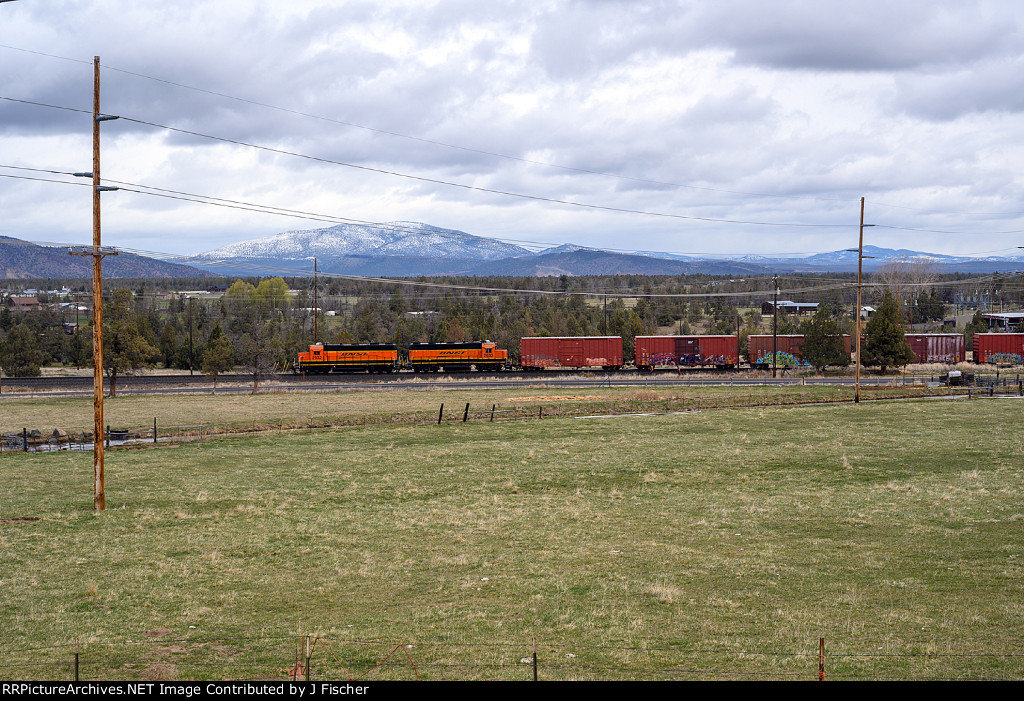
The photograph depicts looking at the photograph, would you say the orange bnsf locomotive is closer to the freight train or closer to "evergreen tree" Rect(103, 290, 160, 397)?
the freight train

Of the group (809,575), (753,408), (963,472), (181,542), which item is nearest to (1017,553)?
(809,575)

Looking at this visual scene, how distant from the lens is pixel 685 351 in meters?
88.6

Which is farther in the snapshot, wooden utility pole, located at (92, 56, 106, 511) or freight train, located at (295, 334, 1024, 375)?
freight train, located at (295, 334, 1024, 375)

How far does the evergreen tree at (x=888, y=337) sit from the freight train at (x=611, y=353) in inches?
416

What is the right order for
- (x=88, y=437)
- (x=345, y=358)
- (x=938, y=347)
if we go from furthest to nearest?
(x=938, y=347)
(x=345, y=358)
(x=88, y=437)

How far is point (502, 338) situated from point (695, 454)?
82.0m

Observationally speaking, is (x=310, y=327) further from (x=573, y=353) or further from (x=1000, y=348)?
(x=1000, y=348)

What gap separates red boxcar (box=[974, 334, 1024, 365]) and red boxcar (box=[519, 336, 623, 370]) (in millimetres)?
41035

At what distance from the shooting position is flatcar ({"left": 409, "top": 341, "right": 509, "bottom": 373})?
3585 inches

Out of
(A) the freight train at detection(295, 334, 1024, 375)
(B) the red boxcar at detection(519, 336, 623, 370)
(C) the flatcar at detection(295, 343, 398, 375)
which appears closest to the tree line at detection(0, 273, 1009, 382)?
(C) the flatcar at detection(295, 343, 398, 375)

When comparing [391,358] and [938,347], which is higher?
[938,347]

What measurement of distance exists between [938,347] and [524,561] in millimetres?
86430

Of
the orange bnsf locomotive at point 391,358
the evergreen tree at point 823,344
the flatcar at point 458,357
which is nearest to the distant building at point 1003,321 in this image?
the evergreen tree at point 823,344

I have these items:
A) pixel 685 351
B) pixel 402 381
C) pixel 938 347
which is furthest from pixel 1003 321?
pixel 402 381
